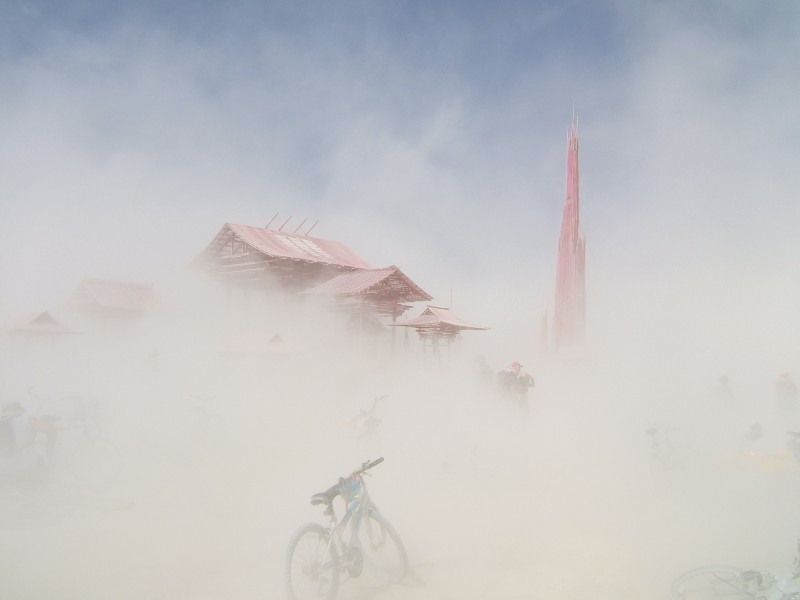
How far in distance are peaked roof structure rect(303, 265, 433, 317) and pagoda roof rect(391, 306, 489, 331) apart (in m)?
1.23

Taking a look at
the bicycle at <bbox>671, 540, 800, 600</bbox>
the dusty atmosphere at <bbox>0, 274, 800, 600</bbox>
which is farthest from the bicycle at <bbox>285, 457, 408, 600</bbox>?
the bicycle at <bbox>671, 540, 800, 600</bbox>

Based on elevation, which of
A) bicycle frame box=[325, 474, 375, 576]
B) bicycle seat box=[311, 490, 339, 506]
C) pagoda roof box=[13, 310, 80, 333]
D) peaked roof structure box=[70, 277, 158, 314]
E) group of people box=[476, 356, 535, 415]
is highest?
peaked roof structure box=[70, 277, 158, 314]

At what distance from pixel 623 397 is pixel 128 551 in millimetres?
16398

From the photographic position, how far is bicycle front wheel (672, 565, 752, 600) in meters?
4.02

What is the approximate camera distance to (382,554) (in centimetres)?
511

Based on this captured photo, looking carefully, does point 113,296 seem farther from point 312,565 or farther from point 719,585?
A: point 719,585

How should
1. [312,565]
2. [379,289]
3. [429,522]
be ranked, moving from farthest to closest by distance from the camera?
1. [379,289]
2. [429,522]
3. [312,565]

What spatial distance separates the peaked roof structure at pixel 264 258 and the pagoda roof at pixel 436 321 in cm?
467

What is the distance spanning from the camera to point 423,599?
4309 millimetres

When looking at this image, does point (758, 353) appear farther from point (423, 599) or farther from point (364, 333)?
point (423, 599)

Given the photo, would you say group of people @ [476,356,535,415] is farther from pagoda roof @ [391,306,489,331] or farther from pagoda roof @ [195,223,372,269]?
pagoda roof @ [195,223,372,269]

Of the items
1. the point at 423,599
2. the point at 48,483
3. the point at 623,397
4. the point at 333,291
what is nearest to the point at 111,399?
the point at 48,483

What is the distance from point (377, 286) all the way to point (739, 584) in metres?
A: 13.8

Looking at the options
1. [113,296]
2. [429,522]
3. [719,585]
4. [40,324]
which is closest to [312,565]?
[429,522]
